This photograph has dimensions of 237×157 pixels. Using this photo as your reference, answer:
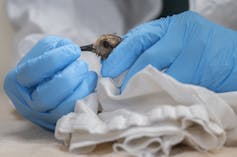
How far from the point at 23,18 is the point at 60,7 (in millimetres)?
92

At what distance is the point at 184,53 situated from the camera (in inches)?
24.2

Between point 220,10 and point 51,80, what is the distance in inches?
16.6

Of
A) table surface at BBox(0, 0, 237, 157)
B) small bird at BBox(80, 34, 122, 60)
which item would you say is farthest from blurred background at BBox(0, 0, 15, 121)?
small bird at BBox(80, 34, 122, 60)

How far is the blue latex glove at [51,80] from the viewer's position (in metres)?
0.61

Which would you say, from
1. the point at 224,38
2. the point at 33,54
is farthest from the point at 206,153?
the point at 33,54

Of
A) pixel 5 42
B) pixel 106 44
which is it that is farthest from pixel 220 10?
pixel 5 42

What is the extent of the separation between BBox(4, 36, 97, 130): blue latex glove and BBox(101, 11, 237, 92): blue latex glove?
49 mm

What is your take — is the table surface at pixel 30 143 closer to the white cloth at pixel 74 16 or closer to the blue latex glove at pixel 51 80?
the blue latex glove at pixel 51 80

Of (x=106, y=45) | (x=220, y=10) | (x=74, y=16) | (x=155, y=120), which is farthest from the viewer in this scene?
(x=74, y=16)

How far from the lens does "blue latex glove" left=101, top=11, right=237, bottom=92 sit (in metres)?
0.59

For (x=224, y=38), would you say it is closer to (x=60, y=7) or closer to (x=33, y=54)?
(x=33, y=54)

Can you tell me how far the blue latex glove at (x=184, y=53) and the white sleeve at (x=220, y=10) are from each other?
0.22m

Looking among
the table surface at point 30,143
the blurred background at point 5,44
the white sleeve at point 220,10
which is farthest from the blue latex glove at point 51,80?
the blurred background at point 5,44

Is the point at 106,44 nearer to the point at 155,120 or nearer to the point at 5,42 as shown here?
the point at 155,120
